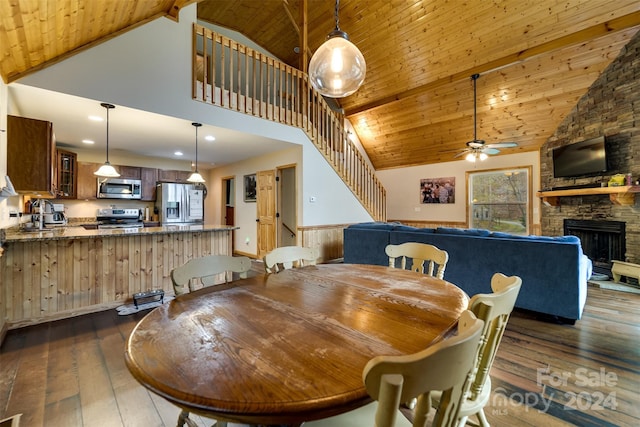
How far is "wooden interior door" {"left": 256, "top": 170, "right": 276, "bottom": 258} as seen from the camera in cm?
582

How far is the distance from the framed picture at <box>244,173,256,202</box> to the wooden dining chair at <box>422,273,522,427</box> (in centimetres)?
583

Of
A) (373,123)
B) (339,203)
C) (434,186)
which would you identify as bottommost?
(339,203)

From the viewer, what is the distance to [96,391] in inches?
70.4

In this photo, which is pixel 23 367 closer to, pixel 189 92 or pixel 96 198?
pixel 189 92

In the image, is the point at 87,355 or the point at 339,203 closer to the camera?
the point at 87,355

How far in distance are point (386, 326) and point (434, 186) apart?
6.63 meters

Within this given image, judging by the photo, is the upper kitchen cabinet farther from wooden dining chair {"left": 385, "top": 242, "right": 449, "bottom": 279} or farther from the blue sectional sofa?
the blue sectional sofa

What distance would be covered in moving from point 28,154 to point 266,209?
3670mm

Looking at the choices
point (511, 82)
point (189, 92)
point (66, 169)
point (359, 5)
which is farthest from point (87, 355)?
point (511, 82)

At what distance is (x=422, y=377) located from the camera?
0.54 m

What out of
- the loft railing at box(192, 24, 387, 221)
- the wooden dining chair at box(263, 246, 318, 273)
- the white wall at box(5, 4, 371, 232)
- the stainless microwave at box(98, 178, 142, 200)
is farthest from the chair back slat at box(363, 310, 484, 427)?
the stainless microwave at box(98, 178, 142, 200)

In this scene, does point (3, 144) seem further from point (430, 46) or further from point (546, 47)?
point (546, 47)

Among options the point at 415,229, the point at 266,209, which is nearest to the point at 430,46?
the point at 415,229

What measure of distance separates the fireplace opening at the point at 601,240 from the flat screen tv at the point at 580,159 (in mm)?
868
